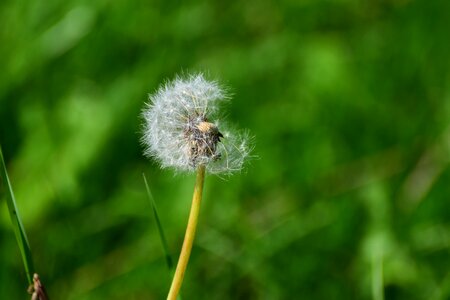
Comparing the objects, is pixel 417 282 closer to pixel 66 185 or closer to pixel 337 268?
pixel 337 268

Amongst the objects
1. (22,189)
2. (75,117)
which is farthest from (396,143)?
(22,189)

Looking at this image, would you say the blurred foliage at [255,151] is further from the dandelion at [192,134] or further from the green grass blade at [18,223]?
the green grass blade at [18,223]

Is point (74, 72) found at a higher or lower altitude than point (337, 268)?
higher

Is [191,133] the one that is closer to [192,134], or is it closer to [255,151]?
[192,134]

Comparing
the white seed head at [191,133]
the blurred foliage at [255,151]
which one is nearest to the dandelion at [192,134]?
the white seed head at [191,133]

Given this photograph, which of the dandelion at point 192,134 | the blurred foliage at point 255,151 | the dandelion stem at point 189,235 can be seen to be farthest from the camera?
the blurred foliage at point 255,151

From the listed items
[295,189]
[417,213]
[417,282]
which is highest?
[295,189]

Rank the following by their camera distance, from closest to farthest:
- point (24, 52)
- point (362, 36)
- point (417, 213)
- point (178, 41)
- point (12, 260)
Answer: point (12, 260)
point (417, 213)
point (24, 52)
point (178, 41)
point (362, 36)

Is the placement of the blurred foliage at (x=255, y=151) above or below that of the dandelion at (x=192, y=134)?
above
